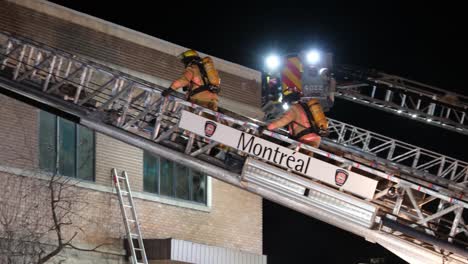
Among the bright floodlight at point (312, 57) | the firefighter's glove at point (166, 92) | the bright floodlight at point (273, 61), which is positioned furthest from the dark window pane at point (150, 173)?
the firefighter's glove at point (166, 92)

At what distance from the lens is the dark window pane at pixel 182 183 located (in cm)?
1565

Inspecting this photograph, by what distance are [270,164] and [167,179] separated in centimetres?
617

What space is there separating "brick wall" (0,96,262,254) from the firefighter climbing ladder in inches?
7.7

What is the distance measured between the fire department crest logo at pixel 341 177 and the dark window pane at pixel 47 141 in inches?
231

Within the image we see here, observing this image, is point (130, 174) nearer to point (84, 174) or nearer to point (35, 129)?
point (84, 174)

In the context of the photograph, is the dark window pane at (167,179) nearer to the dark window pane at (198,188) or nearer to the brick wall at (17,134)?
the dark window pane at (198,188)

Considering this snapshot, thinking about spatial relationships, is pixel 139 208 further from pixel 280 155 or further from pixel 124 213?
pixel 280 155

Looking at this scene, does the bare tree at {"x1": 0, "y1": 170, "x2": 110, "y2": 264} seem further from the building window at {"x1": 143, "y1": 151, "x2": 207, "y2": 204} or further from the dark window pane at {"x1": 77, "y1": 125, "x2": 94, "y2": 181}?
the building window at {"x1": 143, "y1": 151, "x2": 207, "y2": 204}

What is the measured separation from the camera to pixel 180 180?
51.7 ft

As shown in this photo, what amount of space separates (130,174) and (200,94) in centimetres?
446

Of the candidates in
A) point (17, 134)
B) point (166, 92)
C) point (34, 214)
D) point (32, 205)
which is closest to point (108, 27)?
point (17, 134)

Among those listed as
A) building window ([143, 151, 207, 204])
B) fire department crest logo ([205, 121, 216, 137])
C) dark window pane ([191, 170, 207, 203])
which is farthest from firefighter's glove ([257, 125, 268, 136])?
dark window pane ([191, 170, 207, 203])

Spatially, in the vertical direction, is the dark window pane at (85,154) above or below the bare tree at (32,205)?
above

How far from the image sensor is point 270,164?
31.5 feet
